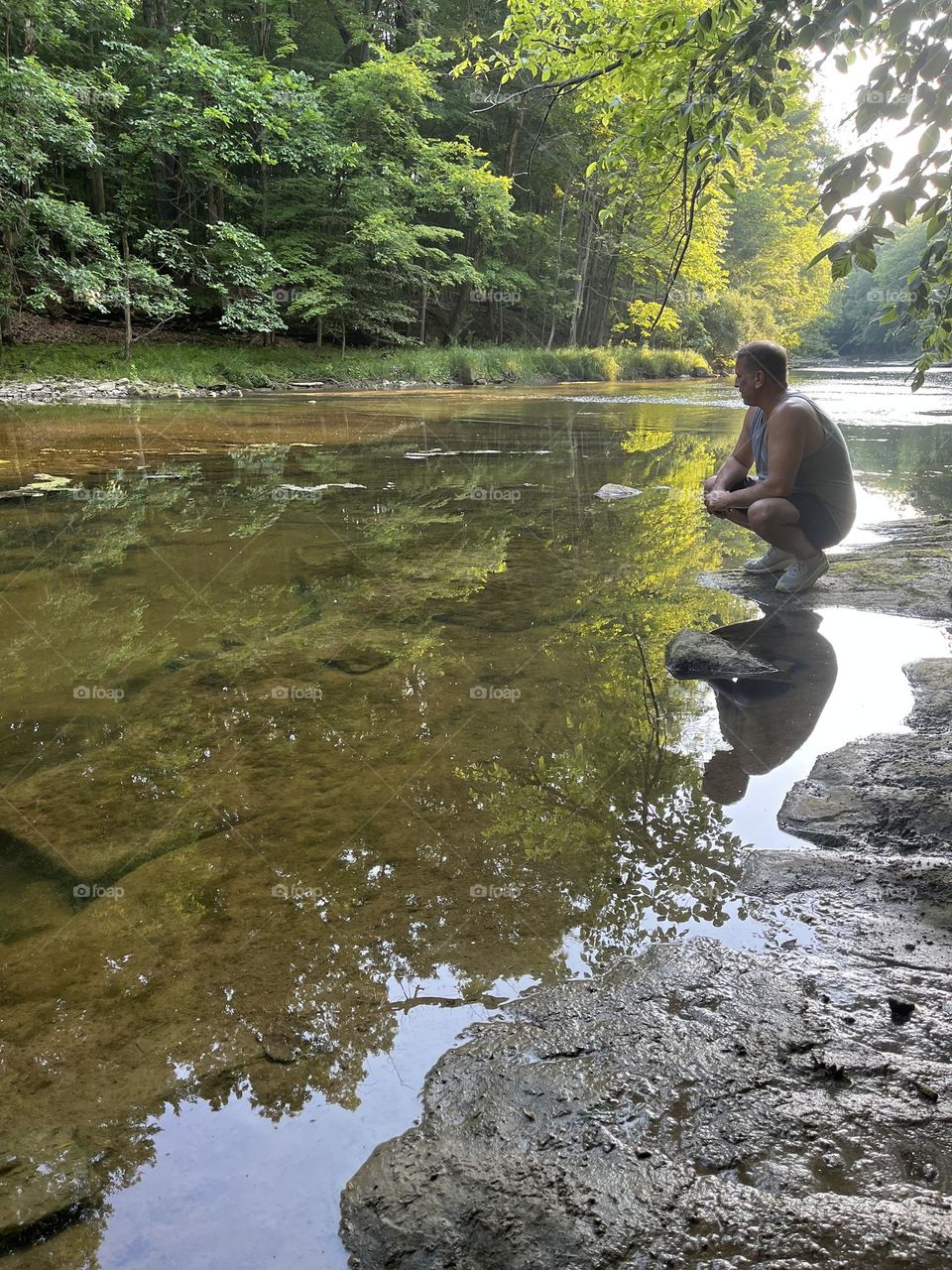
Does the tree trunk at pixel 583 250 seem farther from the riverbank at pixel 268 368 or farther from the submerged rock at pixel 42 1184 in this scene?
the submerged rock at pixel 42 1184

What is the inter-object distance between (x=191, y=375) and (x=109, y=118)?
605cm

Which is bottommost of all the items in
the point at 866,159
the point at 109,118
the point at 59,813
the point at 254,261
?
the point at 59,813

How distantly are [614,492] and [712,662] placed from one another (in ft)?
14.0

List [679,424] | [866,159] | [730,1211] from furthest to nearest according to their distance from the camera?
[679,424]
[866,159]
[730,1211]

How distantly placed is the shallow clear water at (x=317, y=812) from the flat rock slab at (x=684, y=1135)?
0.12 meters

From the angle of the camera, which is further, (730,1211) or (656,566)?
(656,566)

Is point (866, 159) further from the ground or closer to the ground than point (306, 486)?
further from the ground

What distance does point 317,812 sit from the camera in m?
2.49

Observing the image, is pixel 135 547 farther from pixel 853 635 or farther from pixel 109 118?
pixel 109 118

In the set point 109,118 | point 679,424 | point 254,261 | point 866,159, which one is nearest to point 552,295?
point 254,261

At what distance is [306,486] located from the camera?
7.64 metres

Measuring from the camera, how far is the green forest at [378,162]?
97.4 inches

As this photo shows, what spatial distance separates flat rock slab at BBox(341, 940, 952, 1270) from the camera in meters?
1.21

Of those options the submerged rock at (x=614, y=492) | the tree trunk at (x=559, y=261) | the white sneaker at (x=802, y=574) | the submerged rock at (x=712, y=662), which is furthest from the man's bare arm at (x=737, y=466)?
the tree trunk at (x=559, y=261)
